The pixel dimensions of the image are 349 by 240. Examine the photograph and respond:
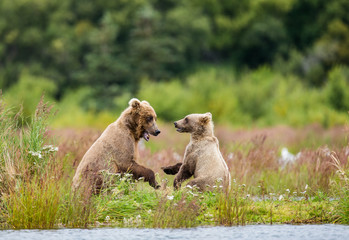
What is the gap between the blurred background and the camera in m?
47.7

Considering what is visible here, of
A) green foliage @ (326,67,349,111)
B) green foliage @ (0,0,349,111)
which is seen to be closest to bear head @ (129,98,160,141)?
green foliage @ (326,67,349,111)

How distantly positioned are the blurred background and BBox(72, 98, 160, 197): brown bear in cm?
2833

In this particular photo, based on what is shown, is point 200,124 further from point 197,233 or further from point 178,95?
point 178,95

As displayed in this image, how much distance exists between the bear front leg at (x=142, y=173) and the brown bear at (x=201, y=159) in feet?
1.16

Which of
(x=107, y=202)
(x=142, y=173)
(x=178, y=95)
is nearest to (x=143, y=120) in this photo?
(x=142, y=173)

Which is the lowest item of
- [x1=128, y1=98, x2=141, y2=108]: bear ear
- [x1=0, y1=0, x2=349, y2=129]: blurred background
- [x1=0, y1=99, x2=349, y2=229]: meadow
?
[x1=0, y1=99, x2=349, y2=229]: meadow

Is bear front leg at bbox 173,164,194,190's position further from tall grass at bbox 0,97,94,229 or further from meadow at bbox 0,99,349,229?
tall grass at bbox 0,97,94,229

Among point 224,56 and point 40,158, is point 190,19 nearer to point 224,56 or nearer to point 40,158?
point 224,56

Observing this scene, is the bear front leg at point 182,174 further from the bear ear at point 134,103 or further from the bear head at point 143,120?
the bear ear at point 134,103

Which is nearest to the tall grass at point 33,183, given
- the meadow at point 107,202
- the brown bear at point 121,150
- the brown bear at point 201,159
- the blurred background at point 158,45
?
the meadow at point 107,202

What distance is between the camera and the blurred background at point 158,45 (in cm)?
4769

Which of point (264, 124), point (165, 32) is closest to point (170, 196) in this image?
point (264, 124)

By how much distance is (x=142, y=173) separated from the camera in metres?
10.5

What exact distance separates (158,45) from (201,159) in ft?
131
